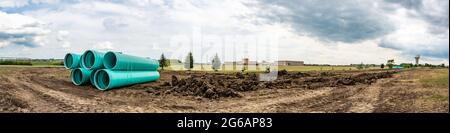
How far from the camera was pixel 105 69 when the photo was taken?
12.0 metres

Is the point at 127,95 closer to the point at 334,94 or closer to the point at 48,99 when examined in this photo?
the point at 48,99

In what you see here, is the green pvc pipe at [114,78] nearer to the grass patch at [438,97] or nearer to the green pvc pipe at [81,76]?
the green pvc pipe at [81,76]

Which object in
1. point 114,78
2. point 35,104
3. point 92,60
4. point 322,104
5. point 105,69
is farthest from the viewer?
point 92,60

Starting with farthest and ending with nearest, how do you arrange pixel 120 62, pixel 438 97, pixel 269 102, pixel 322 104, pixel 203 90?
pixel 120 62 < pixel 203 90 < pixel 269 102 < pixel 438 97 < pixel 322 104

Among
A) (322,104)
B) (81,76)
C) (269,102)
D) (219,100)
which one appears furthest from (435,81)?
(81,76)

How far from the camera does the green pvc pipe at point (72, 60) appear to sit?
45.7 ft

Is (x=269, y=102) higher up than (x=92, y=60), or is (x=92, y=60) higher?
(x=92, y=60)

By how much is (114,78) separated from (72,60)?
3.37m

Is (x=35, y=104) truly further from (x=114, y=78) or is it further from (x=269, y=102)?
(x=269, y=102)

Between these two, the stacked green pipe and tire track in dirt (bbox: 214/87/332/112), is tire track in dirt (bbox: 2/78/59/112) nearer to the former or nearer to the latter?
the stacked green pipe

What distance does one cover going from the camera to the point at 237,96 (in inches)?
425

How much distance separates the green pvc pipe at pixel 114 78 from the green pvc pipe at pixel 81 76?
0.84 metres
